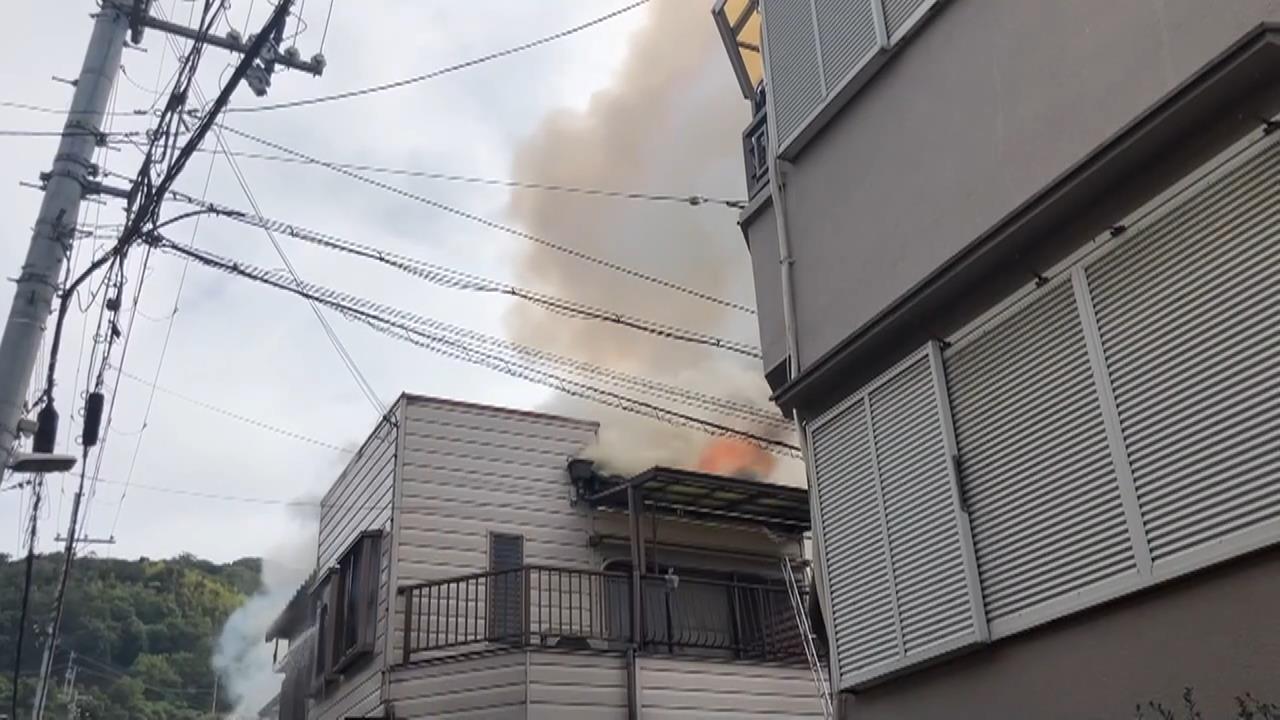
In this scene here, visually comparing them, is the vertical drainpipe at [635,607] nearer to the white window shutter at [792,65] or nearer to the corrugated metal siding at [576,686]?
the corrugated metal siding at [576,686]

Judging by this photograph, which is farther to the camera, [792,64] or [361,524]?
[361,524]

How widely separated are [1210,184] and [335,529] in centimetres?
1320

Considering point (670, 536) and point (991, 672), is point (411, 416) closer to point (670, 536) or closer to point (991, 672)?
point (670, 536)

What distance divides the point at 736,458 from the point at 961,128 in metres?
9.48

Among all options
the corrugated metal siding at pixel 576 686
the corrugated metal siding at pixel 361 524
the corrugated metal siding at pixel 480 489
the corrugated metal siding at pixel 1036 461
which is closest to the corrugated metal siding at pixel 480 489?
the corrugated metal siding at pixel 480 489

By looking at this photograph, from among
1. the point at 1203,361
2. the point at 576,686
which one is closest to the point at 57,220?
the point at 576,686

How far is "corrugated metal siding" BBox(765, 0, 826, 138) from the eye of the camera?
23.0ft

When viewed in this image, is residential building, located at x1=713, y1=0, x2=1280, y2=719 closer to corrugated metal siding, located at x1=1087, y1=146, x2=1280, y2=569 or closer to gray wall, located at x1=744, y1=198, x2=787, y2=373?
corrugated metal siding, located at x1=1087, y1=146, x2=1280, y2=569

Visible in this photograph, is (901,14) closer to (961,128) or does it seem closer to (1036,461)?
(961,128)

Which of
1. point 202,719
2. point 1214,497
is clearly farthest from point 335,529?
point 202,719

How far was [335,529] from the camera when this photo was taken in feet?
49.5

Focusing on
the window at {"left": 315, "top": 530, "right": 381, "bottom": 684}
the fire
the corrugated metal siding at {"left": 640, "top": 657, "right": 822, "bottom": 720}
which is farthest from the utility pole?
the fire

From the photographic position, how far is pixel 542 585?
1200 cm

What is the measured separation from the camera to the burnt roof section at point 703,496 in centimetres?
1238
